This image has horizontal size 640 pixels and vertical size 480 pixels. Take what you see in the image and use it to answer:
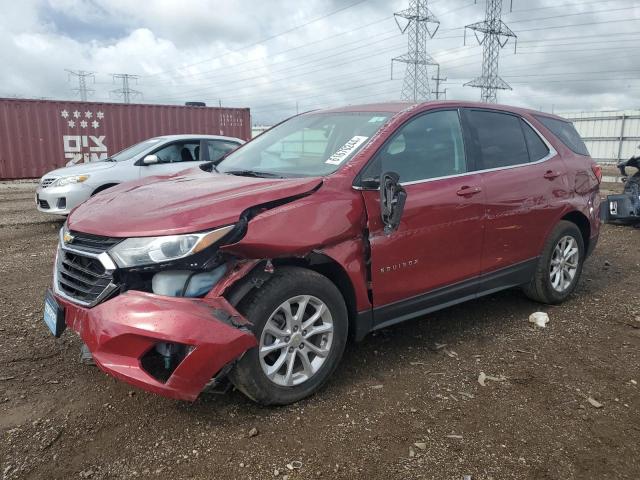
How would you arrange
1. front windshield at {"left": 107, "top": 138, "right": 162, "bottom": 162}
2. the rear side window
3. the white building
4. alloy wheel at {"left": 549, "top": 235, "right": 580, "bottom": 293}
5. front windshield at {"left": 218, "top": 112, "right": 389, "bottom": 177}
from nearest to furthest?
front windshield at {"left": 218, "top": 112, "right": 389, "bottom": 177} < alloy wheel at {"left": 549, "top": 235, "right": 580, "bottom": 293} < the rear side window < front windshield at {"left": 107, "top": 138, "right": 162, "bottom": 162} < the white building

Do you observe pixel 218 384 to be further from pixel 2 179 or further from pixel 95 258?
pixel 2 179

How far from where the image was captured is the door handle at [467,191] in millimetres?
3521

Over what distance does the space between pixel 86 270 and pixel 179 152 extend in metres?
6.08

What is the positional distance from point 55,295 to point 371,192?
1.89 m

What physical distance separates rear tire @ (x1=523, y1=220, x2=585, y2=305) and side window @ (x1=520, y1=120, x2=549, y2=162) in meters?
0.62

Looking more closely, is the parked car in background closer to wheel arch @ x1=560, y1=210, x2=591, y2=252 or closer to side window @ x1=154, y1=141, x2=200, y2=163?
side window @ x1=154, y1=141, x2=200, y2=163

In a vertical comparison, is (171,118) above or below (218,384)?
above

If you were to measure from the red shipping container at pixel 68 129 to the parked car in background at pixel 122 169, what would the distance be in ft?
24.0

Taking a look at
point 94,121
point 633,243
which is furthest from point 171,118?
point 633,243

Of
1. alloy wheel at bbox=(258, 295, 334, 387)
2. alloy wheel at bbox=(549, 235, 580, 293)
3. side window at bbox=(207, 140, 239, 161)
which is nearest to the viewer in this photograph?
alloy wheel at bbox=(258, 295, 334, 387)

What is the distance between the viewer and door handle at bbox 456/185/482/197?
3521 mm

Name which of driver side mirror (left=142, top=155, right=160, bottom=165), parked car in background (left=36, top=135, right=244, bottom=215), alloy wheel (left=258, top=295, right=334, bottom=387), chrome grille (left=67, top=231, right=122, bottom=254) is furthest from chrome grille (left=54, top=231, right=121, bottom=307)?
driver side mirror (left=142, top=155, right=160, bottom=165)

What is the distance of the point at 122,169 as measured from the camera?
7926mm

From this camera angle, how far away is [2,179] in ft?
47.2
